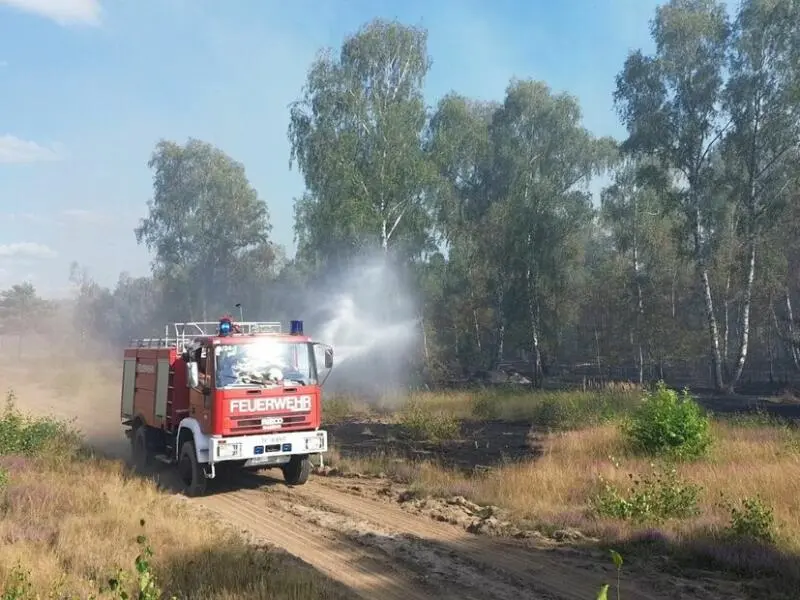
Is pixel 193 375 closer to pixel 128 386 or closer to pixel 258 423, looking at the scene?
pixel 258 423

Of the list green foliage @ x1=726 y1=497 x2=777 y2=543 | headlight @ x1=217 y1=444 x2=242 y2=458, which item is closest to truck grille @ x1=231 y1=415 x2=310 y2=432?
headlight @ x1=217 y1=444 x2=242 y2=458

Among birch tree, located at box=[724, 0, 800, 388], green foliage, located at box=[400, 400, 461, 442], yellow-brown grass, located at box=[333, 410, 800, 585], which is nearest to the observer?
yellow-brown grass, located at box=[333, 410, 800, 585]

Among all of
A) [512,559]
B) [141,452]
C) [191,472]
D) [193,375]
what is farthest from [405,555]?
[141,452]

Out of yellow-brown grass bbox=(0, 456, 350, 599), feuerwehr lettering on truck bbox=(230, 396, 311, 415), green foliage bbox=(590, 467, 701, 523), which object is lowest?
yellow-brown grass bbox=(0, 456, 350, 599)

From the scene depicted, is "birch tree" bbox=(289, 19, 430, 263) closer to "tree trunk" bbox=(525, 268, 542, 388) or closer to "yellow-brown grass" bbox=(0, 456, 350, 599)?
"tree trunk" bbox=(525, 268, 542, 388)

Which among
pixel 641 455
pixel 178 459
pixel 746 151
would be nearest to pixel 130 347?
pixel 178 459

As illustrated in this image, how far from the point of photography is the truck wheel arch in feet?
35.2

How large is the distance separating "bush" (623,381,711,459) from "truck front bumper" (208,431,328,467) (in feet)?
21.7

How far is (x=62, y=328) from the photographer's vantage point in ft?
233

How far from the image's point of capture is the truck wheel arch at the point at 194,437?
35.2 ft

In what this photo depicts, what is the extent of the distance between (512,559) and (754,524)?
2968 millimetres

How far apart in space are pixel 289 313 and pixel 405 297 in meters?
12.1

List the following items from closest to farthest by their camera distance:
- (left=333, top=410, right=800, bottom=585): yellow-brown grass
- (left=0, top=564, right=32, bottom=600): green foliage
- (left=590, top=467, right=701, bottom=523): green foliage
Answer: (left=0, top=564, right=32, bottom=600): green foliage
(left=333, top=410, right=800, bottom=585): yellow-brown grass
(left=590, top=467, right=701, bottom=523): green foliage

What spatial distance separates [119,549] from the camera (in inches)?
279
